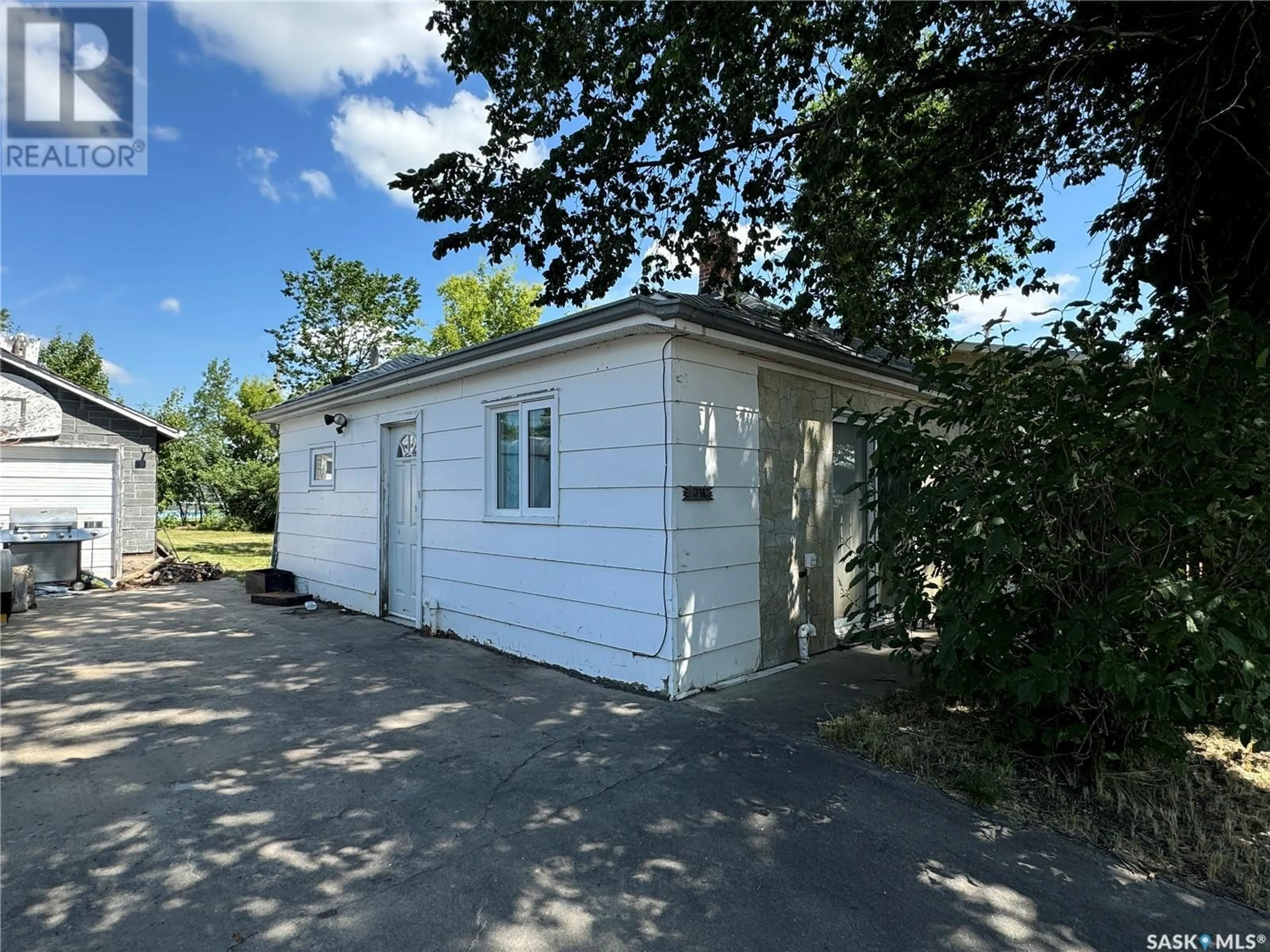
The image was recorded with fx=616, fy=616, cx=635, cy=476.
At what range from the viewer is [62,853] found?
2680mm

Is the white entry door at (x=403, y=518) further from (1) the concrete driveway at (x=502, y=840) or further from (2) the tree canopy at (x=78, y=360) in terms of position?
(2) the tree canopy at (x=78, y=360)

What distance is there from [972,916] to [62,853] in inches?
149

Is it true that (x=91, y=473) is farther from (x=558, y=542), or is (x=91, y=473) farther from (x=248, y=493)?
(x=248, y=493)

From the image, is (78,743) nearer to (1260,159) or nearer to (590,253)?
(590,253)

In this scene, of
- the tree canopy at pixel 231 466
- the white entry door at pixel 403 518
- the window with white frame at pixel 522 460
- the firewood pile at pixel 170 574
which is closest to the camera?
the window with white frame at pixel 522 460

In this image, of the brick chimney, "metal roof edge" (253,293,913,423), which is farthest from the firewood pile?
the brick chimney

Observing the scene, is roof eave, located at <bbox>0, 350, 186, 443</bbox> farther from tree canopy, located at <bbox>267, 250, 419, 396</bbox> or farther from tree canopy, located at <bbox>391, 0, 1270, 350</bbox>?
tree canopy, located at <bbox>391, 0, 1270, 350</bbox>

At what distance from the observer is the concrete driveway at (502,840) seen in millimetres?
2248

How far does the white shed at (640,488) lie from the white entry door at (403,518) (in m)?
0.04

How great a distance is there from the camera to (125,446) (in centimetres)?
1195

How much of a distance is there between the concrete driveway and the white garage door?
823 centimetres

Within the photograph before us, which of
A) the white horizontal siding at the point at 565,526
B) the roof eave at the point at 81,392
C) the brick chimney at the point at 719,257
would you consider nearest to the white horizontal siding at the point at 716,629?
the white horizontal siding at the point at 565,526

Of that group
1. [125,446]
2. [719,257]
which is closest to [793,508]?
[719,257]

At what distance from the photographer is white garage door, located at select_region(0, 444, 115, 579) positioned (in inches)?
429
